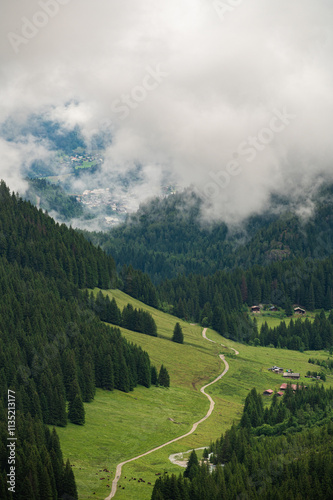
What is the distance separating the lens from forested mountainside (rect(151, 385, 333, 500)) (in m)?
112

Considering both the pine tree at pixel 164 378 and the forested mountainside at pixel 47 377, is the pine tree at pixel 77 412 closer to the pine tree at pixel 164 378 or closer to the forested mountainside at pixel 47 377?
the forested mountainside at pixel 47 377

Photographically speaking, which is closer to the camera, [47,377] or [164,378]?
[47,377]

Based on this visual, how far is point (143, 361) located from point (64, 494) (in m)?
85.3

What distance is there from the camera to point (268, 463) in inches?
4875

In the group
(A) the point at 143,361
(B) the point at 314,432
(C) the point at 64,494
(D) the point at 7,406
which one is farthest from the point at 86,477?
(A) the point at 143,361

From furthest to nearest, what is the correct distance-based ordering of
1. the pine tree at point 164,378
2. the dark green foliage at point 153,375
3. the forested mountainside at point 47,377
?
the dark green foliage at point 153,375
the pine tree at point 164,378
the forested mountainside at point 47,377

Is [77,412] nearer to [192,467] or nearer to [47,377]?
[47,377]

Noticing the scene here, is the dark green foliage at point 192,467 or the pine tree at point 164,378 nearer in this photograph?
the dark green foliage at point 192,467

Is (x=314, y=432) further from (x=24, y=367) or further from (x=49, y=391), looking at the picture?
(x=24, y=367)

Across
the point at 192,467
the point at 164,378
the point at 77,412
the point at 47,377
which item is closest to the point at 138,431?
the point at 77,412

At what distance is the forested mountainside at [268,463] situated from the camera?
4422 inches

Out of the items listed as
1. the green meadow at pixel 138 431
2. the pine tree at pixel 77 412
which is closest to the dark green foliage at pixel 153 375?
the green meadow at pixel 138 431

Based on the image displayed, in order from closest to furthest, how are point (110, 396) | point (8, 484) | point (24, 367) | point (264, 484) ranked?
1. point (8, 484)
2. point (264, 484)
3. point (24, 367)
4. point (110, 396)

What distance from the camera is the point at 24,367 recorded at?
519 ft
